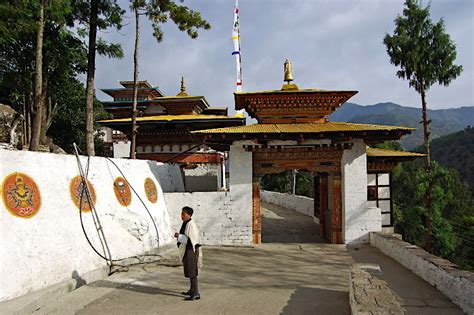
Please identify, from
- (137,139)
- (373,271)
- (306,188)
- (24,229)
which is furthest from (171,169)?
(306,188)

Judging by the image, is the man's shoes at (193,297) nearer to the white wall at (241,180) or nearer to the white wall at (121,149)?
the white wall at (241,180)

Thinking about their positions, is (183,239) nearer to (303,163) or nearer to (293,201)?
(303,163)

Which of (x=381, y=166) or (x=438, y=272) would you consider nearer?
(x=438, y=272)

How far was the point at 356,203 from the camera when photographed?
11125mm

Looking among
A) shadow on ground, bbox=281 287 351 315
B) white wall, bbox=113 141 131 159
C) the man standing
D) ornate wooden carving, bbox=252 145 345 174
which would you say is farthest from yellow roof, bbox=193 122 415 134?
white wall, bbox=113 141 131 159

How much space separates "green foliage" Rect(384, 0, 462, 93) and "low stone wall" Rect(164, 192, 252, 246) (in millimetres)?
12741

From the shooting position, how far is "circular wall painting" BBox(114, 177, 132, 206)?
889cm

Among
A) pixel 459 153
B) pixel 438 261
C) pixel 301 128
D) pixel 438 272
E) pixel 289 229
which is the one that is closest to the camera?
pixel 438 272

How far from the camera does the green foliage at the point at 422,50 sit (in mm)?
17188

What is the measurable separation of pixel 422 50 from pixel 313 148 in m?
10.7

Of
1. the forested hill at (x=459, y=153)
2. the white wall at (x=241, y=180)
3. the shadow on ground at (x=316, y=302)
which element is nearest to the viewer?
the shadow on ground at (x=316, y=302)

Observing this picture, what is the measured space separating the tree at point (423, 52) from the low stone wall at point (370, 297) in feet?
45.2

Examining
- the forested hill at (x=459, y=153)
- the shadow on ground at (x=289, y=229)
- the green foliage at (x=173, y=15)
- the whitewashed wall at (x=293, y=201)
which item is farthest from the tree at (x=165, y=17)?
the forested hill at (x=459, y=153)

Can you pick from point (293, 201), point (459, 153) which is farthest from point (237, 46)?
point (459, 153)
